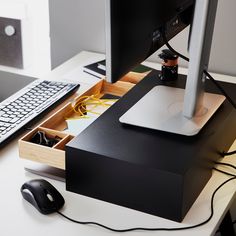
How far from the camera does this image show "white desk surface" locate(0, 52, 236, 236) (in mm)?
1089

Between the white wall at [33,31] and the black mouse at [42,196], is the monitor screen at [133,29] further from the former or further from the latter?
the white wall at [33,31]

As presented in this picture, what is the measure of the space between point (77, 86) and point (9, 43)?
533 millimetres

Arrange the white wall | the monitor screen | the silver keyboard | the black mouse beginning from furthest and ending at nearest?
1. the white wall
2. the silver keyboard
3. the black mouse
4. the monitor screen

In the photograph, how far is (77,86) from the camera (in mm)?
1633

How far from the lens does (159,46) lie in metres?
1.21

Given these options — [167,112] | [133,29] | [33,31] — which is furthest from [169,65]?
[33,31]

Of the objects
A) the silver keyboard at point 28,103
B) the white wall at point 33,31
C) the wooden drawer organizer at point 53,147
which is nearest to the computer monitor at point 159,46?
the wooden drawer organizer at point 53,147

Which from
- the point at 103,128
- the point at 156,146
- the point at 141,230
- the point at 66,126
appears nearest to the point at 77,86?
the point at 66,126

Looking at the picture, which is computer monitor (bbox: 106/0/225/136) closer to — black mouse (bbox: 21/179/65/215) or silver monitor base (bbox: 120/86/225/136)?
silver monitor base (bbox: 120/86/225/136)

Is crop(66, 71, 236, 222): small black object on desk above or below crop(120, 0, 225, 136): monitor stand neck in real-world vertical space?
below

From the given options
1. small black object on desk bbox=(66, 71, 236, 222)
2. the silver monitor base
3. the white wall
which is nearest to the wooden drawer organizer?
small black object on desk bbox=(66, 71, 236, 222)

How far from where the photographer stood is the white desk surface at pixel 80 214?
1.09 m

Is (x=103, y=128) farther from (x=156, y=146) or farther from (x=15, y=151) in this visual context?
(x=15, y=151)

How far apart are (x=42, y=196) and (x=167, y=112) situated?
0.37m
